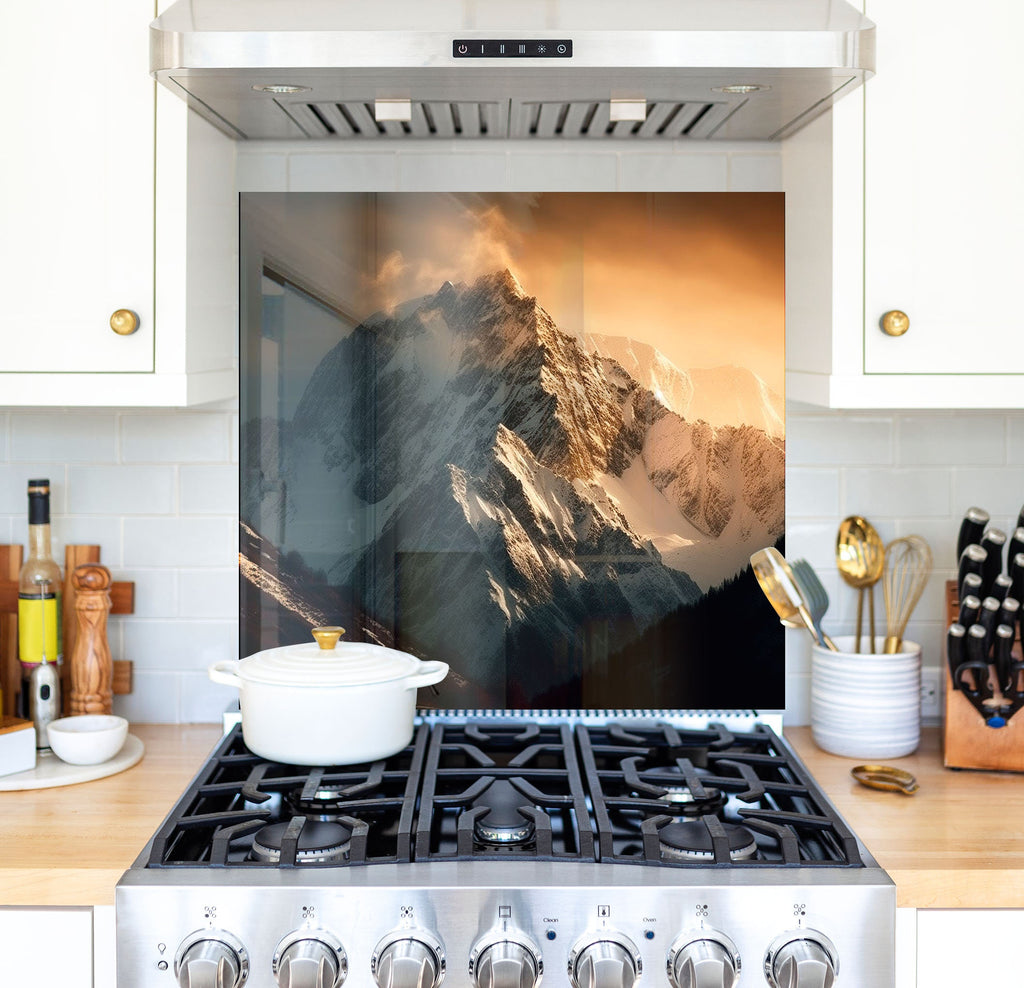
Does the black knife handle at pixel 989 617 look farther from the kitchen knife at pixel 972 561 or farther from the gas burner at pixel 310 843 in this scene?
the gas burner at pixel 310 843

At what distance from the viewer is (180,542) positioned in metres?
2.19

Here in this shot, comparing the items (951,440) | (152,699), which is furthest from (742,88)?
(152,699)

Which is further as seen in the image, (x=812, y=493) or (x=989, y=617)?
(x=812, y=493)

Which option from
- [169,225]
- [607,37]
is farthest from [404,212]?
[607,37]

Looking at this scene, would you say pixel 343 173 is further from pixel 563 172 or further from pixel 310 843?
pixel 310 843

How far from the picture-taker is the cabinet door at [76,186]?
1742 mm

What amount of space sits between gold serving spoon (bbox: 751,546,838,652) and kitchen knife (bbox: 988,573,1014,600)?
286mm

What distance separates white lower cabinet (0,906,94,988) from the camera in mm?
1504

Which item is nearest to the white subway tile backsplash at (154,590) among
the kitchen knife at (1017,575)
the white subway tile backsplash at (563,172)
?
the white subway tile backsplash at (563,172)

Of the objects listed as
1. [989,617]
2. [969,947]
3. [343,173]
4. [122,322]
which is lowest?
[969,947]

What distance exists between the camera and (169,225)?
5.77 feet

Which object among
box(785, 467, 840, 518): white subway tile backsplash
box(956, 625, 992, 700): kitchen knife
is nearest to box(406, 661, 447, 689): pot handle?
box(785, 467, 840, 518): white subway tile backsplash

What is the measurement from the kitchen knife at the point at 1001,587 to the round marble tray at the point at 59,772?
145 cm

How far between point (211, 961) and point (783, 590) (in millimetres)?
1143
